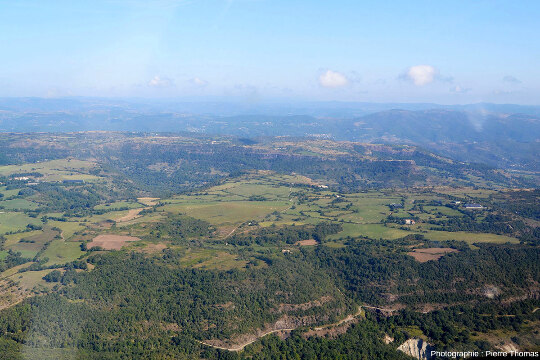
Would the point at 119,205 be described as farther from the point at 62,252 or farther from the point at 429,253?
the point at 429,253

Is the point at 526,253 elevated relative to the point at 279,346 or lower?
elevated

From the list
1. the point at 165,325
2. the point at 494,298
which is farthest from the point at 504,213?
the point at 165,325

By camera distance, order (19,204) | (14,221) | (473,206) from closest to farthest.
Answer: (14,221)
(473,206)
(19,204)

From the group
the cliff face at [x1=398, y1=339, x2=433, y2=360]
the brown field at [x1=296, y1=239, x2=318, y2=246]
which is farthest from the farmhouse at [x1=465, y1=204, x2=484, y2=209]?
the cliff face at [x1=398, y1=339, x2=433, y2=360]

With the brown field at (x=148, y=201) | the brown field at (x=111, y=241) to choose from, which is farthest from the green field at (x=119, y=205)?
the brown field at (x=111, y=241)

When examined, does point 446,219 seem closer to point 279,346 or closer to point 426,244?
point 426,244

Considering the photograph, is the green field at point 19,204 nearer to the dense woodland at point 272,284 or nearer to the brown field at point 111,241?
the dense woodland at point 272,284

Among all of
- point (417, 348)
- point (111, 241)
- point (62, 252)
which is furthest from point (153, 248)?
point (417, 348)
